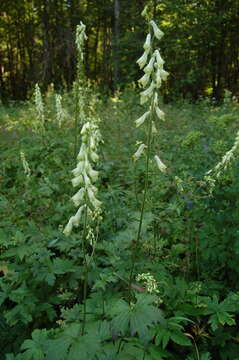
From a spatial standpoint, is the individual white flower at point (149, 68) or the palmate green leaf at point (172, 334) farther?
the palmate green leaf at point (172, 334)

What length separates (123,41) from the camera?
671 inches

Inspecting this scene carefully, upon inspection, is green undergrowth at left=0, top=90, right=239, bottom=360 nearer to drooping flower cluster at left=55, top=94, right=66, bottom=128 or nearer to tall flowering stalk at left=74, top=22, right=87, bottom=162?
tall flowering stalk at left=74, top=22, right=87, bottom=162

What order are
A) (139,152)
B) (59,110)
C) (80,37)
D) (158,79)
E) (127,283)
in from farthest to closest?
(59,110), (80,37), (127,283), (139,152), (158,79)

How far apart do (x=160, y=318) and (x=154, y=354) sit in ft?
1.60

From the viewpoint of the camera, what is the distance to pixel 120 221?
3617mm

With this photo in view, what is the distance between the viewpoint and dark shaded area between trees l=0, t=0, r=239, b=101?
1734 cm

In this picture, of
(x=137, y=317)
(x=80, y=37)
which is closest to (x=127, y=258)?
(x=137, y=317)

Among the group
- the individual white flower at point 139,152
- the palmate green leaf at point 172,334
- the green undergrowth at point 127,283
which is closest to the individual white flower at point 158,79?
the individual white flower at point 139,152

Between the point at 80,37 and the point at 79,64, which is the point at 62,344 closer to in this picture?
the point at 79,64

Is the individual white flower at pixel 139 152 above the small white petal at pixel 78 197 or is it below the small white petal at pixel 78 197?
above

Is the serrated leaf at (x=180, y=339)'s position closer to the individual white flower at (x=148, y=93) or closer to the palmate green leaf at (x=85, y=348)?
the palmate green leaf at (x=85, y=348)

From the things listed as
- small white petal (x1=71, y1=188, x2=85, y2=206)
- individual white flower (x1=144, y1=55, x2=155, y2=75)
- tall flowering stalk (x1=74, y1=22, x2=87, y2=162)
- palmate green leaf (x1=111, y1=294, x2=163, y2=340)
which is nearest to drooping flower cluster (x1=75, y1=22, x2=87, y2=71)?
tall flowering stalk (x1=74, y1=22, x2=87, y2=162)

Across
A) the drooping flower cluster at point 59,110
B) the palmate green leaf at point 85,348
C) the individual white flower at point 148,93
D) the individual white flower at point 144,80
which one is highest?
the individual white flower at point 144,80

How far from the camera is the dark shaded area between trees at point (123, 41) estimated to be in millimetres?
17344
